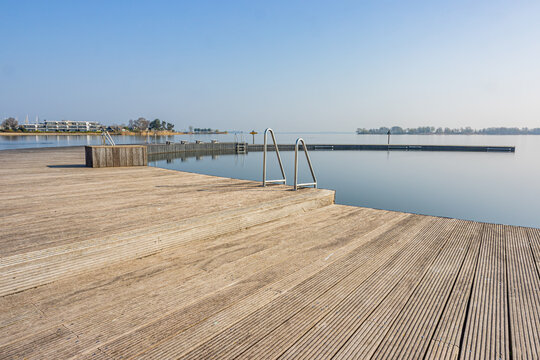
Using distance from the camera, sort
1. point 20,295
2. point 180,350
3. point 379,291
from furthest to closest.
Answer: point 379,291
point 20,295
point 180,350

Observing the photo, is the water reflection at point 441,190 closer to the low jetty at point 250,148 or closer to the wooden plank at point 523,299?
the low jetty at point 250,148

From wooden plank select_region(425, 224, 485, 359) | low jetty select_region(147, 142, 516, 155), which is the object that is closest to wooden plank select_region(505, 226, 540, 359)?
wooden plank select_region(425, 224, 485, 359)

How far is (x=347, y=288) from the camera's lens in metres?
2.03

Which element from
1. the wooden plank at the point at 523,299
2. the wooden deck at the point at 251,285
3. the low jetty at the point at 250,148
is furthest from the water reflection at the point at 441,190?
the wooden deck at the point at 251,285

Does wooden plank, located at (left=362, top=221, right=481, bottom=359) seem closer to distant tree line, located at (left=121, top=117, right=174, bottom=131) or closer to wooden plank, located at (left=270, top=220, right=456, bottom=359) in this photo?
wooden plank, located at (left=270, top=220, right=456, bottom=359)

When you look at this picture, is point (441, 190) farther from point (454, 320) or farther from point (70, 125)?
point (70, 125)

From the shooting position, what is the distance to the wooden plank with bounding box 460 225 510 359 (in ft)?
4.78

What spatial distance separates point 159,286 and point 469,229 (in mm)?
3326

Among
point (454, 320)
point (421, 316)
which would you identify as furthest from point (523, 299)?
point (421, 316)

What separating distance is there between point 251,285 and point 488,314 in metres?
1.38

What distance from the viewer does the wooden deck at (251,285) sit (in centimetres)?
147

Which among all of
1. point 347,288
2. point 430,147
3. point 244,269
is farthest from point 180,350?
point 430,147

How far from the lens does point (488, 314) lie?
1.77 m

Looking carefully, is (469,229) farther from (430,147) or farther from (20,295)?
(430,147)
